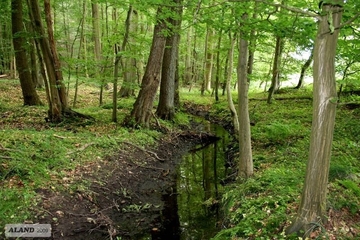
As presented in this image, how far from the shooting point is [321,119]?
3221 mm

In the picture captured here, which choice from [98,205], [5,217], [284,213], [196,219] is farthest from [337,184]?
[5,217]

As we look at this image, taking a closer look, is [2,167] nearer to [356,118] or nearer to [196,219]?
[196,219]

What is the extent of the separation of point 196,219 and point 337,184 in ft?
8.82

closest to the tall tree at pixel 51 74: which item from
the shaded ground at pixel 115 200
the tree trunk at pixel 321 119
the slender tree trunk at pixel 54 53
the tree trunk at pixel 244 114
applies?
the slender tree trunk at pixel 54 53

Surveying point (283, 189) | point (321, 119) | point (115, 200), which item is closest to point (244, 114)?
point (283, 189)

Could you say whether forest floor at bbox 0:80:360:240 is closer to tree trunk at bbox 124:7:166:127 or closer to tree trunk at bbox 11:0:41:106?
tree trunk at bbox 124:7:166:127

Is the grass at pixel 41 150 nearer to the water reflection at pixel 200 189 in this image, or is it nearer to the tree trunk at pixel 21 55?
the tree trunk at pixel 21 55

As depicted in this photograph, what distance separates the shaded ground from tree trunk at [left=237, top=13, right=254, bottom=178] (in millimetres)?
2063

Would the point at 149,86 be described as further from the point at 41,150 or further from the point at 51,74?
the point at 41,150

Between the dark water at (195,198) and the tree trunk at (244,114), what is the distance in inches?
38.9

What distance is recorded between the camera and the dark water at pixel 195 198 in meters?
5.19

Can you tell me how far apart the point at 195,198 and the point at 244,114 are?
91.5 inches

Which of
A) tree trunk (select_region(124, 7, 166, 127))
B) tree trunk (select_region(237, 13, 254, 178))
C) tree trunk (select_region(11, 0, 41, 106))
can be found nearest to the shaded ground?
tree trunk (select_region(124, 7, 166, 127))

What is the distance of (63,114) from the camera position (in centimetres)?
909
